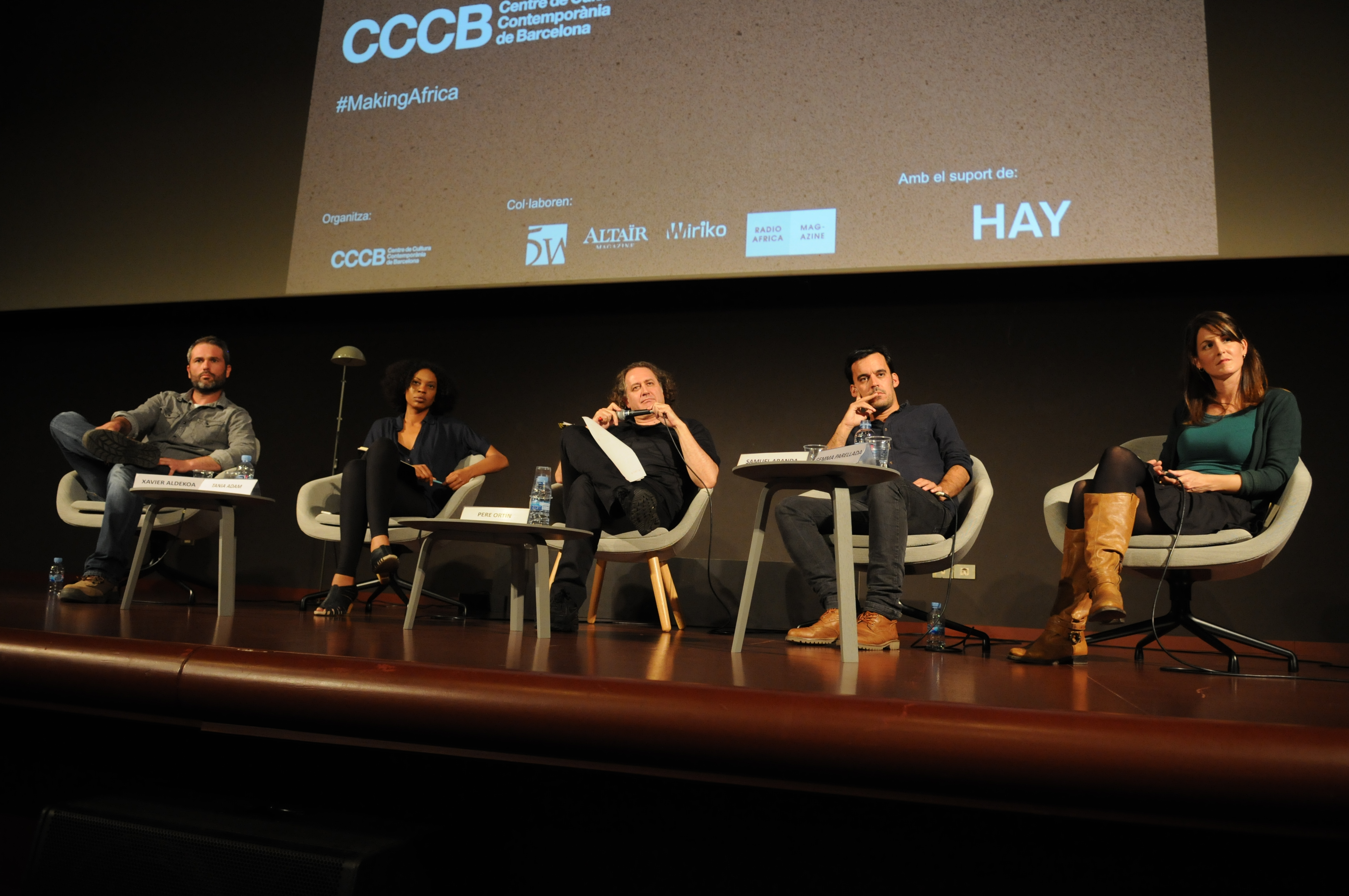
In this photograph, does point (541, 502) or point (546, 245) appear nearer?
point (541, 502)

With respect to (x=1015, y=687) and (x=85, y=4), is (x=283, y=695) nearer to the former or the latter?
(x=1015, y=687)

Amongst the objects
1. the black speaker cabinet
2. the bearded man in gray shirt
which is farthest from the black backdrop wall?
the black speaker cabinet

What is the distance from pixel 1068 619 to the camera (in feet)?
6.79

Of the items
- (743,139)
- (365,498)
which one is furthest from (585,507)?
(743,139)

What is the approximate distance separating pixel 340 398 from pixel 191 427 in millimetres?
1614

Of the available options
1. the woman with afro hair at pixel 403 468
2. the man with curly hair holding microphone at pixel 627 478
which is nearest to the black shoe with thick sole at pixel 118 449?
the woman with afro hair at pixel 403 468

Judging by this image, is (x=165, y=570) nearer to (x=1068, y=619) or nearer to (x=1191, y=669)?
(x=1068, y=619)

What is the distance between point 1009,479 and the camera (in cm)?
399

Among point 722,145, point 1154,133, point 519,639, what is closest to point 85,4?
point 722,145

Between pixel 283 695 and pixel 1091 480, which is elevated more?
pixel 1091 480

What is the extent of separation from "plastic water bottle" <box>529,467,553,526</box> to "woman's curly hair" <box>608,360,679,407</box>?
773 millimetres

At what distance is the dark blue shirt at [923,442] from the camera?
2873mm

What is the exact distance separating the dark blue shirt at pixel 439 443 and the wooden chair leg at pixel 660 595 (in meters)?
0.88

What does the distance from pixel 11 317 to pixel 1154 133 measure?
19.8 feet
